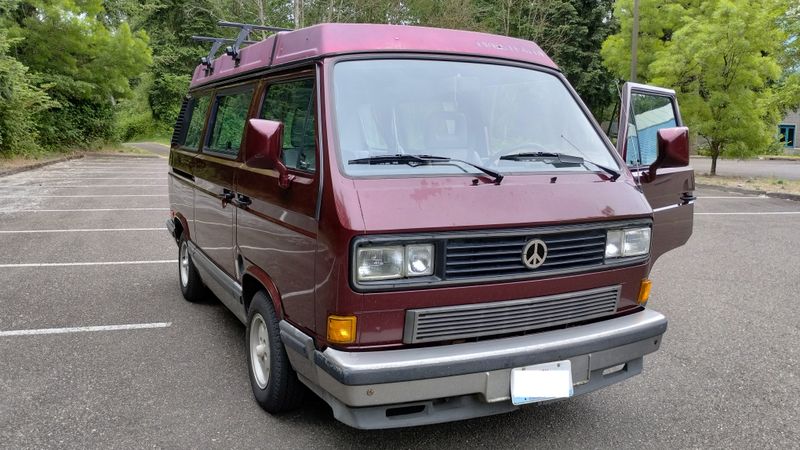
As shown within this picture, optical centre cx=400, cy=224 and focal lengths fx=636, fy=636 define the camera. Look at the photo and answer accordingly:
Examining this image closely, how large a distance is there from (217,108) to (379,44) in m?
2.07

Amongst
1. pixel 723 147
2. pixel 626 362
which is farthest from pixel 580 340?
pixel 723 147

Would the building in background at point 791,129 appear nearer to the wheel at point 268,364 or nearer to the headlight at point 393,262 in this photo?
the wheel at point 268,364

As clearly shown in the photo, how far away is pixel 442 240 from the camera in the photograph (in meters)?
2.95

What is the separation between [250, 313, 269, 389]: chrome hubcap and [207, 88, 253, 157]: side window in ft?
4.04

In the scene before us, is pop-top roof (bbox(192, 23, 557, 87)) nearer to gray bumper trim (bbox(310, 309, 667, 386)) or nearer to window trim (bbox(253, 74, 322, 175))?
window trim (bbox(253, 74, 322, 175))

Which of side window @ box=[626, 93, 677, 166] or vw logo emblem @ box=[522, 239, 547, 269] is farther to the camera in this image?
side window @ box=[626, 93, 677, 166]

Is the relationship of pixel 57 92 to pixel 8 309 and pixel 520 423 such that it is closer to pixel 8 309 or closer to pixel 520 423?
pixel 8 309

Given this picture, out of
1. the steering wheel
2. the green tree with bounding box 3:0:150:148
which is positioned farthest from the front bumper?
the green tree with bounding box 3:0:150:148

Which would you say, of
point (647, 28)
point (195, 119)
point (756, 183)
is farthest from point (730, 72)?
point (195, 119)

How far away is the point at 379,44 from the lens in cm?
353

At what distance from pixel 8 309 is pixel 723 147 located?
70.2 feet

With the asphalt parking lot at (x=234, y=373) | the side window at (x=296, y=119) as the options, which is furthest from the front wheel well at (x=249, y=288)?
the side window at (x=296, y=119)

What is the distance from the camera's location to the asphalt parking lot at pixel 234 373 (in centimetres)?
354

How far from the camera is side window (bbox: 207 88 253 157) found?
4.44 meters
